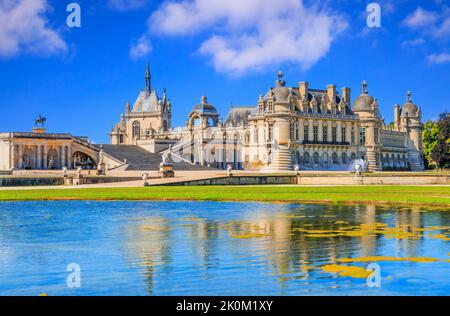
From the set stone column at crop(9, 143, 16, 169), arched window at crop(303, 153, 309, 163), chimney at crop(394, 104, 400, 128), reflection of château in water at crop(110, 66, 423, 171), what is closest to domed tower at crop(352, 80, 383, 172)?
reflection of château in water at crop(110, 66, 423, 171)

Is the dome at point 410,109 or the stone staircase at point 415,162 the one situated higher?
the dome at point 410,109

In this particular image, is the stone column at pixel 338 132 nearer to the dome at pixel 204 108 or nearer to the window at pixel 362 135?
the window at pixel 362 135

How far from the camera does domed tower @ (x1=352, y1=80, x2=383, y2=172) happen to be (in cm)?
10081

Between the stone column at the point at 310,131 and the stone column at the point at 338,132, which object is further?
the stone column at the point at 338,132

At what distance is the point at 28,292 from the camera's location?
51.0ft

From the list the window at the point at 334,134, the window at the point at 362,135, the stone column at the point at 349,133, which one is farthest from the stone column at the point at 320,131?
the window at the point at 362,135

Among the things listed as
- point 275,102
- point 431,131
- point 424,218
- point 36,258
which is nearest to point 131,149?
point 275,102

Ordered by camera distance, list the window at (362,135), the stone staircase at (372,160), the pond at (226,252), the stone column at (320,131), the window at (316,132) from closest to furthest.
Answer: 1. the pond at (226,252)
2. the window at (316,132)
3. the stone column at (320,131)
4. the stone staircase at (372,160)
5. the window at (362,135)

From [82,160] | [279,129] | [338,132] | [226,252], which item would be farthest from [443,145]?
[226,252]

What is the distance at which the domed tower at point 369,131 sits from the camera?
3969 inches

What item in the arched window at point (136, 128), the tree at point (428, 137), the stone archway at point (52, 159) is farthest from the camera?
the arched window at point (136, 128)

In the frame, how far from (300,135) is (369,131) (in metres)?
13.8

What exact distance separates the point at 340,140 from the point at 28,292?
8546cm

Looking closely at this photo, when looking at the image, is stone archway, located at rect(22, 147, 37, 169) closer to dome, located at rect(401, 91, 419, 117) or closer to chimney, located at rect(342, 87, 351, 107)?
chimney, located at rect(342, 87, 351, 107)
